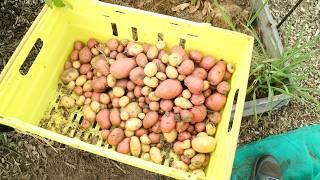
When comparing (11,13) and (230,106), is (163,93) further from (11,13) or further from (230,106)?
(11,13)

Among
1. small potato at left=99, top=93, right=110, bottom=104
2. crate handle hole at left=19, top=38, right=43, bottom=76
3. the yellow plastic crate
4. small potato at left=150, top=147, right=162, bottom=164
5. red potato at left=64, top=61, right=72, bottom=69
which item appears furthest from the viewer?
crate handle hole at left=19, top=38, right=43, bottom=76

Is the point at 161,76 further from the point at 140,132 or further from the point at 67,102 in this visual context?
the point at 67,102

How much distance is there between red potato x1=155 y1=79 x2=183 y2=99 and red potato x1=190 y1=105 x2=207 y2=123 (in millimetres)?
99

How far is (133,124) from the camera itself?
160cm

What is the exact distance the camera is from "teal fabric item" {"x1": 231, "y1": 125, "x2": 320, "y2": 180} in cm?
177

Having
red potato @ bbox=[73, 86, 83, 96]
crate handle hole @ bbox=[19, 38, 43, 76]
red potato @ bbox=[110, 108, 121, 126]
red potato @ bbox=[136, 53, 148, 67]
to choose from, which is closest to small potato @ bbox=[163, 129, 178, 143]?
red potato @ bbox=[110, 108, 121, 126]

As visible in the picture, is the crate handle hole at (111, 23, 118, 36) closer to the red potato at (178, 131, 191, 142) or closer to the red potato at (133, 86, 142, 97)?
the red potato at (133, 86, 142, 97)

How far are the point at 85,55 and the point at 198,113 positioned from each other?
1.96 feet

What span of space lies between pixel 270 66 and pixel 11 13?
1.35 metres

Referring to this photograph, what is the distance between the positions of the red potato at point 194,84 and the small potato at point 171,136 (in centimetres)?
19

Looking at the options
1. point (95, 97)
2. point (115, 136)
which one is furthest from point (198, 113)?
point (95, 97)

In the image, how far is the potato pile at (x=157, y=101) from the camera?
1.58 metres

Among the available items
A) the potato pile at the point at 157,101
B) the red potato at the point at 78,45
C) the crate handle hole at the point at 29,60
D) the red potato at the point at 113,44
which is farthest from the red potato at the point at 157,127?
the crate handle hole at the point at 29,60

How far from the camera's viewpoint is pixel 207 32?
1594 millimetres
